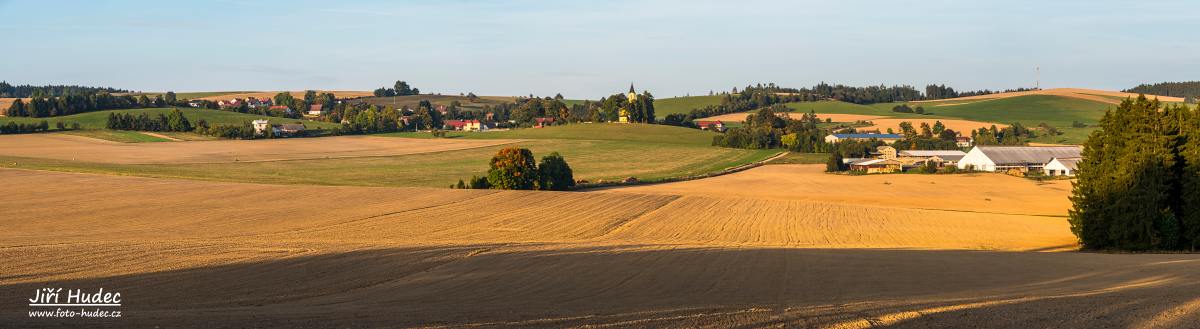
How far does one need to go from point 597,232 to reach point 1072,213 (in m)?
19.7

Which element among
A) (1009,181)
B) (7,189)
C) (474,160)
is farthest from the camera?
(474,160)

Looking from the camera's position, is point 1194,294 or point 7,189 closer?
point 1194,294

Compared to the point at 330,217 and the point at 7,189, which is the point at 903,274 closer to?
the point at 330,217

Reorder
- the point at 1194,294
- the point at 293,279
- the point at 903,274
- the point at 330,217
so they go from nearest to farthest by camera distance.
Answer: the point at 1194,294, the point at 293,279, the point at 903,274, the point at 330,217

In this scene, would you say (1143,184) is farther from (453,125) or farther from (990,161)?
(453,125)

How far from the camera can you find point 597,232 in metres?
39.7

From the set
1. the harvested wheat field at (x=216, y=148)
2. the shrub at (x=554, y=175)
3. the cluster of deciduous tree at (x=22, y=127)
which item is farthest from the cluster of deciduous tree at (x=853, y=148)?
the cluster of deciduous tree at (x=22, y=127)

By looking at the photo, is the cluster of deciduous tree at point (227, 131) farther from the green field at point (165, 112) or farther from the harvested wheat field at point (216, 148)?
the harvested wheat field at point (216, 148)

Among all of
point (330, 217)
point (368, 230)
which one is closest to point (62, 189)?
point (330, 217)

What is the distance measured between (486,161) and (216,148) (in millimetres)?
31297

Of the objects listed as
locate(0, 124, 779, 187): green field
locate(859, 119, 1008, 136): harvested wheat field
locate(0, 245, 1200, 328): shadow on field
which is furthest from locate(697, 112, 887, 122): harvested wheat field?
locate(0, 245, 1200, 328): shadow on field

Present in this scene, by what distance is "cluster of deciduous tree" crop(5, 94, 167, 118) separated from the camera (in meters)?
126

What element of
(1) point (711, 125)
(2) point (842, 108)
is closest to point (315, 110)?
(1) point (711, 125)

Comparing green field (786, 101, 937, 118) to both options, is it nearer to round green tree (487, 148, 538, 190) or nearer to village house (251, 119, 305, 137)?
village house (251, 119, 305, 137)
